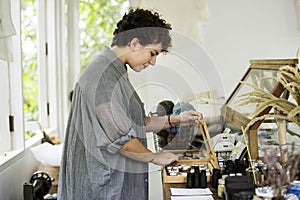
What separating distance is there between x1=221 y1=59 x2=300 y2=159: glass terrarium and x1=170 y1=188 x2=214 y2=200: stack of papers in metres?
0.30

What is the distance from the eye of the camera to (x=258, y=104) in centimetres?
166

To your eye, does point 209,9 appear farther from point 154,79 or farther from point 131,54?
point 131,54

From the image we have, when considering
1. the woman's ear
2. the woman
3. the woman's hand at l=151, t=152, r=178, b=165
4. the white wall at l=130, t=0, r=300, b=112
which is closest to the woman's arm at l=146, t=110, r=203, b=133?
the woman

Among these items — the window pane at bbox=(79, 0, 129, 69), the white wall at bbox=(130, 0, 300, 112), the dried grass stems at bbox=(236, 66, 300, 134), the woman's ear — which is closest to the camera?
the dried grass stems at bbox=(236, 66, 300, 134)

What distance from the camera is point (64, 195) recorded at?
179cm

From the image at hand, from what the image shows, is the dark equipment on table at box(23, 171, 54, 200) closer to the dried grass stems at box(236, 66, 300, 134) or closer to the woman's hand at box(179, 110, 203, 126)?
the woman's hand at box(179, 110, 203, 126)

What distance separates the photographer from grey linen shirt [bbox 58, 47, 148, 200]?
1633 mm

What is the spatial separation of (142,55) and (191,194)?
593 mm

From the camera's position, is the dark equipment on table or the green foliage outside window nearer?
the dark equipment on table

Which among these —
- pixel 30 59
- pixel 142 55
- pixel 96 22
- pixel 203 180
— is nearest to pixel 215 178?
pixel 203 180

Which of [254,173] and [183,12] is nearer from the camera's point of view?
[254,173]

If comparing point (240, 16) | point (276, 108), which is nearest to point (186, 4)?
point (240, 16)

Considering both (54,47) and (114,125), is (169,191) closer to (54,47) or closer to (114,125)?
(114,125)

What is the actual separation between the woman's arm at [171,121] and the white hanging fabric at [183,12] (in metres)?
1.06
